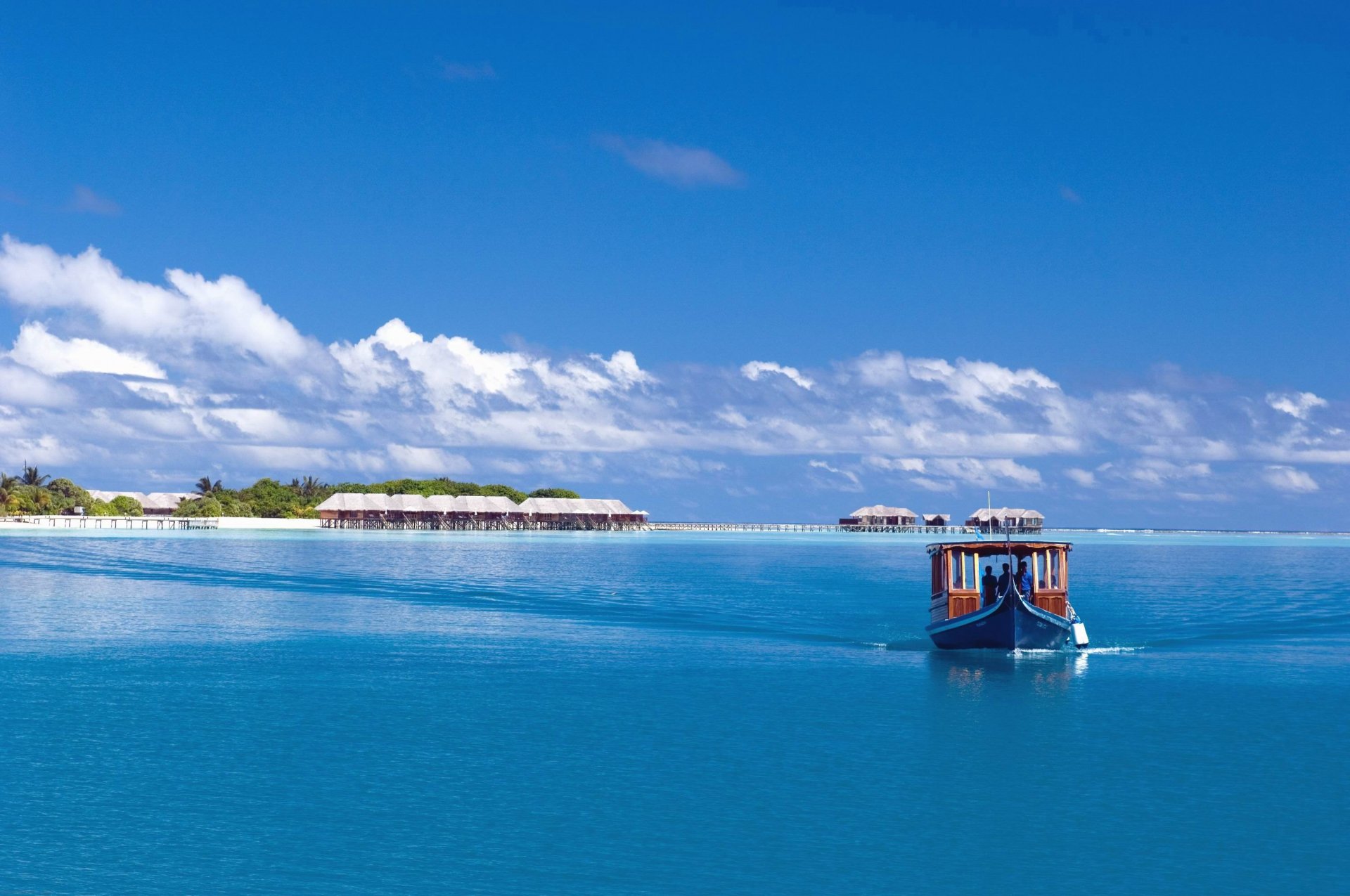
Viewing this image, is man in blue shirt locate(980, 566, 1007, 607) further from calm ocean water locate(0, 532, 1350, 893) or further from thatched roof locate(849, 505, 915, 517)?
thatched roof locate(849, 505, 915, 517)

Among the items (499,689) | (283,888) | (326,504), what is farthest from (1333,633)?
(326,504)

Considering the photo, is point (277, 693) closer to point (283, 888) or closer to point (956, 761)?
point (283, 888)

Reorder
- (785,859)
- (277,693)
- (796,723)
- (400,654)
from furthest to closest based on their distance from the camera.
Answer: (400,654) < (277,693) < (796,723) < (785,859)

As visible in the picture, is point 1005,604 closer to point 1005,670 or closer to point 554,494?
point 1005,670

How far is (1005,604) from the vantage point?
27.6 meters

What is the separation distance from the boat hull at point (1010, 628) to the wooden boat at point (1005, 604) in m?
0.02

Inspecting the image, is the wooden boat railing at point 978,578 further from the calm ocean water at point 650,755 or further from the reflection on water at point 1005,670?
the calm ocean water at point 650,755

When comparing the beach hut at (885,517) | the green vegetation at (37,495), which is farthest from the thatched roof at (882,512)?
the green vegetation at (37,495)

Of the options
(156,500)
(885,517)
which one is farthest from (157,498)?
(885,517)

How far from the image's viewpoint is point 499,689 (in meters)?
23.3

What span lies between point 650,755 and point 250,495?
5459 inches

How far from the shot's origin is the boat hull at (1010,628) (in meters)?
27.8

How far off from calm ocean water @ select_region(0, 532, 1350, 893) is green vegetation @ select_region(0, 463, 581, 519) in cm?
9857

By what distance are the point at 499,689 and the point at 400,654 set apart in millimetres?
6110
